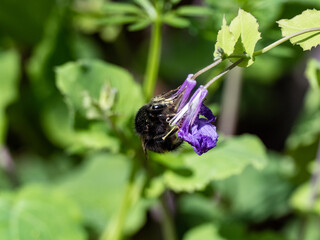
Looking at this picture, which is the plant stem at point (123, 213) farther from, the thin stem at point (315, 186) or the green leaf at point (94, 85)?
the thin stem at point (315, 186)

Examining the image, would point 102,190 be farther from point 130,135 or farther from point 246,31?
point 246,31

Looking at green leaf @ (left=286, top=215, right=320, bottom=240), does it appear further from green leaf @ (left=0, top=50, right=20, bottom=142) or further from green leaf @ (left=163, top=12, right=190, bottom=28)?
green leaf @ (left=0, top=50, right=20, bottom=142)

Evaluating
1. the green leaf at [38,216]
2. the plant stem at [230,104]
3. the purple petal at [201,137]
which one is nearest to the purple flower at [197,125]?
the purple petal at [201,137]

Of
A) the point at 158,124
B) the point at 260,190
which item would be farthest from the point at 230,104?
the point at 158,124

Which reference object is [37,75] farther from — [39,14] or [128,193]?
[128,193]

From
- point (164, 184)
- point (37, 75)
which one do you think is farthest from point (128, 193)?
point (37, 75)

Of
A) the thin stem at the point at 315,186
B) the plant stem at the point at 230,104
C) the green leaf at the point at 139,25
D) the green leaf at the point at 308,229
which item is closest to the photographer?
the green leaf at the point at 139,25

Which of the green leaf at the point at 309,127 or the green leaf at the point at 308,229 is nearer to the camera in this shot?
the green leaf at the point at 309,127
